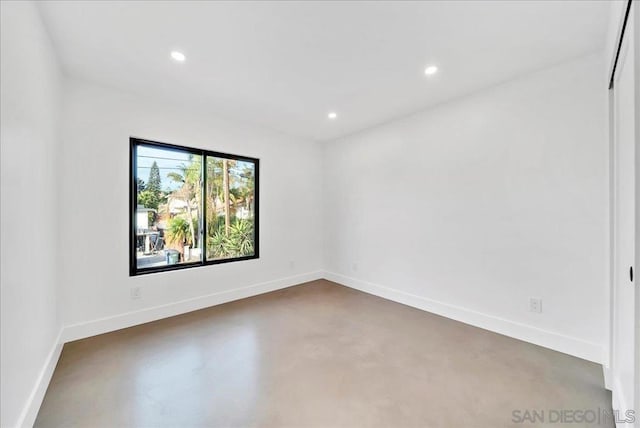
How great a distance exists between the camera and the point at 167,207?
329 cm

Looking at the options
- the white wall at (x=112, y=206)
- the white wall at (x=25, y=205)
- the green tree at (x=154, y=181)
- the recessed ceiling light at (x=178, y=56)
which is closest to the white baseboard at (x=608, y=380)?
the white wall at (x=25, y=205)

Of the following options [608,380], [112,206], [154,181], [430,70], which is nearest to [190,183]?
[154,181]

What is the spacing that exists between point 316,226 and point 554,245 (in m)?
3.28

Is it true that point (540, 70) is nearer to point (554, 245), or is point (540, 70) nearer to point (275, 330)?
point (554, 245)

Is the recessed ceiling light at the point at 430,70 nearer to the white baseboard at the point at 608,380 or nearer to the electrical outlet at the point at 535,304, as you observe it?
the electrical outlet at the point at 535,304

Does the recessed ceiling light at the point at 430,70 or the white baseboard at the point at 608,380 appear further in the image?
the recessed ceiling light at the point at 430,70

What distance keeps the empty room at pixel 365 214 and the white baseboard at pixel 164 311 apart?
0.09 ft

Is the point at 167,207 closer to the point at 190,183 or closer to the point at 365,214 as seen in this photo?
the point at 190,183

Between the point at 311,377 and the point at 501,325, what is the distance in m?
2.04

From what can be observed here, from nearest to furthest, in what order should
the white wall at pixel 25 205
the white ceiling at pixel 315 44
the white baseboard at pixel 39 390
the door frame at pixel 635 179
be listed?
the door frame at pixel 635 179, the white wall at pixel 25 205, the white baseboard at pixel 39 390, the white ceiling at pixel 315 44

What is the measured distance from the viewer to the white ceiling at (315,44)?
1751 mm

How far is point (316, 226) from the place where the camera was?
15.9ft

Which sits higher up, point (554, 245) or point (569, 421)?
point (554, 245)

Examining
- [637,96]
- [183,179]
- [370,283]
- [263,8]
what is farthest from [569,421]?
[183,179]
